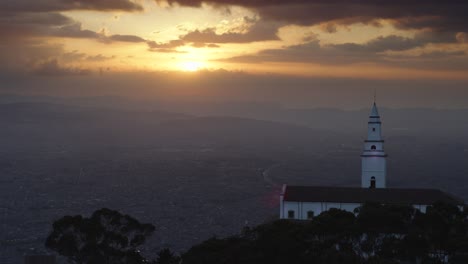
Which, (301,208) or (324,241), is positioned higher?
(324,241)

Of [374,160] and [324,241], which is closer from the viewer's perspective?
[324,241]

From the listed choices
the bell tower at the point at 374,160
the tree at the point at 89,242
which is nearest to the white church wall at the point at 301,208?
the bell tower at the point at 374,160

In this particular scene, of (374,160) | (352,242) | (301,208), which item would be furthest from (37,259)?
(374,160)

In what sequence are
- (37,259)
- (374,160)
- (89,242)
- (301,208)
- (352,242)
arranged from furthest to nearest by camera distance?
(374,160) → (301,208) → (37,259) → (89,242) → (352,242)

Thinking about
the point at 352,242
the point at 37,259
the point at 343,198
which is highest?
the point at 352,242

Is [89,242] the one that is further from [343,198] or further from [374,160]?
[374,160]

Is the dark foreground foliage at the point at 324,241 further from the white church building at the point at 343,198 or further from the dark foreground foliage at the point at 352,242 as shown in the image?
the white church building at the point at 343,198

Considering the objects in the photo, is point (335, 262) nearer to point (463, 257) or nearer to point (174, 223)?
point (463, 257)
